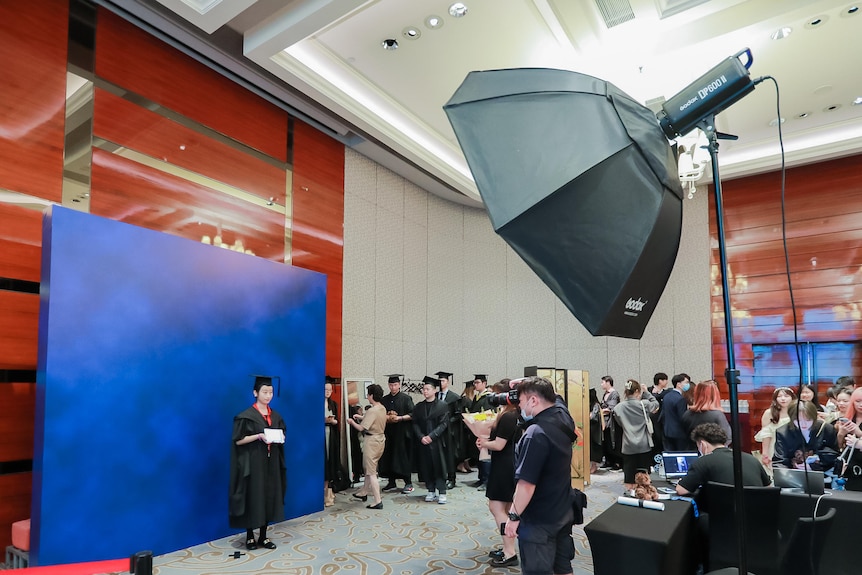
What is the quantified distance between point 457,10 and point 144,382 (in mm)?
4909

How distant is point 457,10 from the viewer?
632 centimetres

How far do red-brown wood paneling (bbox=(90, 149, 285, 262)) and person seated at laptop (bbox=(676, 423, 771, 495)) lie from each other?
220 inches

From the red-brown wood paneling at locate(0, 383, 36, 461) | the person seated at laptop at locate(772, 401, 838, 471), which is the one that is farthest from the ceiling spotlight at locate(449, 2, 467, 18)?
the red-brown wood paneling at locate(0, 383, 36, 461)

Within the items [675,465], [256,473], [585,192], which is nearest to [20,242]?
[256,473]

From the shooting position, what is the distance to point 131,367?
16.7ft

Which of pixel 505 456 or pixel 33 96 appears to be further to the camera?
pixel 33 96

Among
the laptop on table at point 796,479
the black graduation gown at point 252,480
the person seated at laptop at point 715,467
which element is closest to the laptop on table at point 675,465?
the person seated at laptop at point 715,467

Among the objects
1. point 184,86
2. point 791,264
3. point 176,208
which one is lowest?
point 791,264

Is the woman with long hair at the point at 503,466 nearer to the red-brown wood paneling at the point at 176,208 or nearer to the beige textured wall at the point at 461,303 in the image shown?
the red-brown wood paneling at the point at 176,208

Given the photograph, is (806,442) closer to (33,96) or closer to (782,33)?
(782,33)

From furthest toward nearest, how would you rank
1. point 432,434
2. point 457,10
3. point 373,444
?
1. point 432,434
2. point 373,444
3. point 457,10

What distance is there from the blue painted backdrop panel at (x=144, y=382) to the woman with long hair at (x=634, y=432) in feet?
12.6

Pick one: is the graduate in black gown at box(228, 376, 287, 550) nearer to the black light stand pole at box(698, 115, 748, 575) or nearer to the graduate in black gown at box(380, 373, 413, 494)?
the graduate in black gown at box(380, 373, 413, 494)

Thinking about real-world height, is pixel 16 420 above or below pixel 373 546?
above
